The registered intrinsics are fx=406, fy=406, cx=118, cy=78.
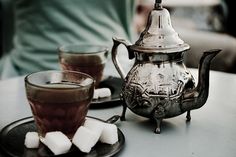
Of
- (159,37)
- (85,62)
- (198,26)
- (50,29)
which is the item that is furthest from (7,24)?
(198,26)

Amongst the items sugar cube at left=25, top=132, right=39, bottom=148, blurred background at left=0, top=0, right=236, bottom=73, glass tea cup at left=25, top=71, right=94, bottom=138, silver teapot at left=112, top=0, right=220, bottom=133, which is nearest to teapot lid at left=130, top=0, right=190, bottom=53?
silver teapot at left=112, top=0, right=220, bottom=133

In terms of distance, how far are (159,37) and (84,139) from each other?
207 millimetres

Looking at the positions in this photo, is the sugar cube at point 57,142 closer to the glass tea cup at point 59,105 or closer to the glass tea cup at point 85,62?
the glass tea cup at point 59,105

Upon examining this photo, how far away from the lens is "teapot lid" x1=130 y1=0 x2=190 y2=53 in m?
0.64

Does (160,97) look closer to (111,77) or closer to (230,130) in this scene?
(230,130)

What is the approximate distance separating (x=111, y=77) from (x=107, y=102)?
0.55 ft

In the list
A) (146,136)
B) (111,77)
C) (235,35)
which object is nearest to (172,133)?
(146,136)

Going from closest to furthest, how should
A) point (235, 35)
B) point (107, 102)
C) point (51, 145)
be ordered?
point (51, 145) < point (107, 102) < point (235, 35)

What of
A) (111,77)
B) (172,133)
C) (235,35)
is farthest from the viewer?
(235,35)

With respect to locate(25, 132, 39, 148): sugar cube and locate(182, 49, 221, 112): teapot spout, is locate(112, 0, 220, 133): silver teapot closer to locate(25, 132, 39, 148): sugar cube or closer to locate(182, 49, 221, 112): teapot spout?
locate(182, 49, 221, 112): teapot spout

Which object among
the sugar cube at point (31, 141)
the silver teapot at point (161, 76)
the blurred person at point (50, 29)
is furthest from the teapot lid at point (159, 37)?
the blurred person at point (50, 29)

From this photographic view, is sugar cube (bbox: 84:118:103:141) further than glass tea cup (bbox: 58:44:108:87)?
No

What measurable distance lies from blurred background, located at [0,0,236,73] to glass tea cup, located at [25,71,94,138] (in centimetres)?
112

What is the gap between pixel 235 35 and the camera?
2379mm
